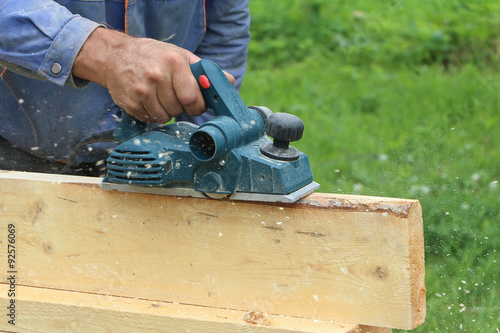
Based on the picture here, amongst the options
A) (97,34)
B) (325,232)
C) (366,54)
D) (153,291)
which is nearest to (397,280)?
(325,232)

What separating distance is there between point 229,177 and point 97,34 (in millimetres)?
583

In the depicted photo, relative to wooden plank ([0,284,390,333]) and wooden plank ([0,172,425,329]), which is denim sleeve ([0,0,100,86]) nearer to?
wooden plank ([0,172,425,329])

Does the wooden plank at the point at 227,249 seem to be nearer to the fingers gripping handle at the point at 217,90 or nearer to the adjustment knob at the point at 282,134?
the adjustment knob at the point at 282,134

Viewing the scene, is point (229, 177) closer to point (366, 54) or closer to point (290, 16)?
point (366, 54)

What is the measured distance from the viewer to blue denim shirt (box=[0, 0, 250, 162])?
70.8 inches

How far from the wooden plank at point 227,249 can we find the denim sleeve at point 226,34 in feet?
3.31

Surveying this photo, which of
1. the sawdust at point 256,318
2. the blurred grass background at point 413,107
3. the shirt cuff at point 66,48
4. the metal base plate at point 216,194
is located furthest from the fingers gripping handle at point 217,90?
the blurred grass background at point 413,107

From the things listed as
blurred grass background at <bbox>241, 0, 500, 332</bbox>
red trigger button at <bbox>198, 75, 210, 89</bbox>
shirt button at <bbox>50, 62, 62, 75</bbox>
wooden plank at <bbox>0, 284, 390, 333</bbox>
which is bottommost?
blurred grass background at <bbox>241, 0, 500, 332</bbox>

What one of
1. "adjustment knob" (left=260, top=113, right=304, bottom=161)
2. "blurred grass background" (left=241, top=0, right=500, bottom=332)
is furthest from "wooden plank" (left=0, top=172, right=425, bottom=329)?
"blurred grass background" (left=241, top=0, right=500, bottom=332)

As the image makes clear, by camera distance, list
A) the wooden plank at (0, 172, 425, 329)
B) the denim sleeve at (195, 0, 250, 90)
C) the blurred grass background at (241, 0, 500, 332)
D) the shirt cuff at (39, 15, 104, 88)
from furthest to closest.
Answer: the blurred grass background at (241, 0, 500, 332) → the denim sleeve at (195, 0, 250, 90) → the shirt cuff at (39, 15, 104, 88) → the wooden plank at (0, 172, 425, 329)

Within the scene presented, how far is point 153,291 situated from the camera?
6.25 feet

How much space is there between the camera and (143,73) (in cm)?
170

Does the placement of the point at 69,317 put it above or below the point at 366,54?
above

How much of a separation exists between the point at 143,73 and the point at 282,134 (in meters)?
0.43
